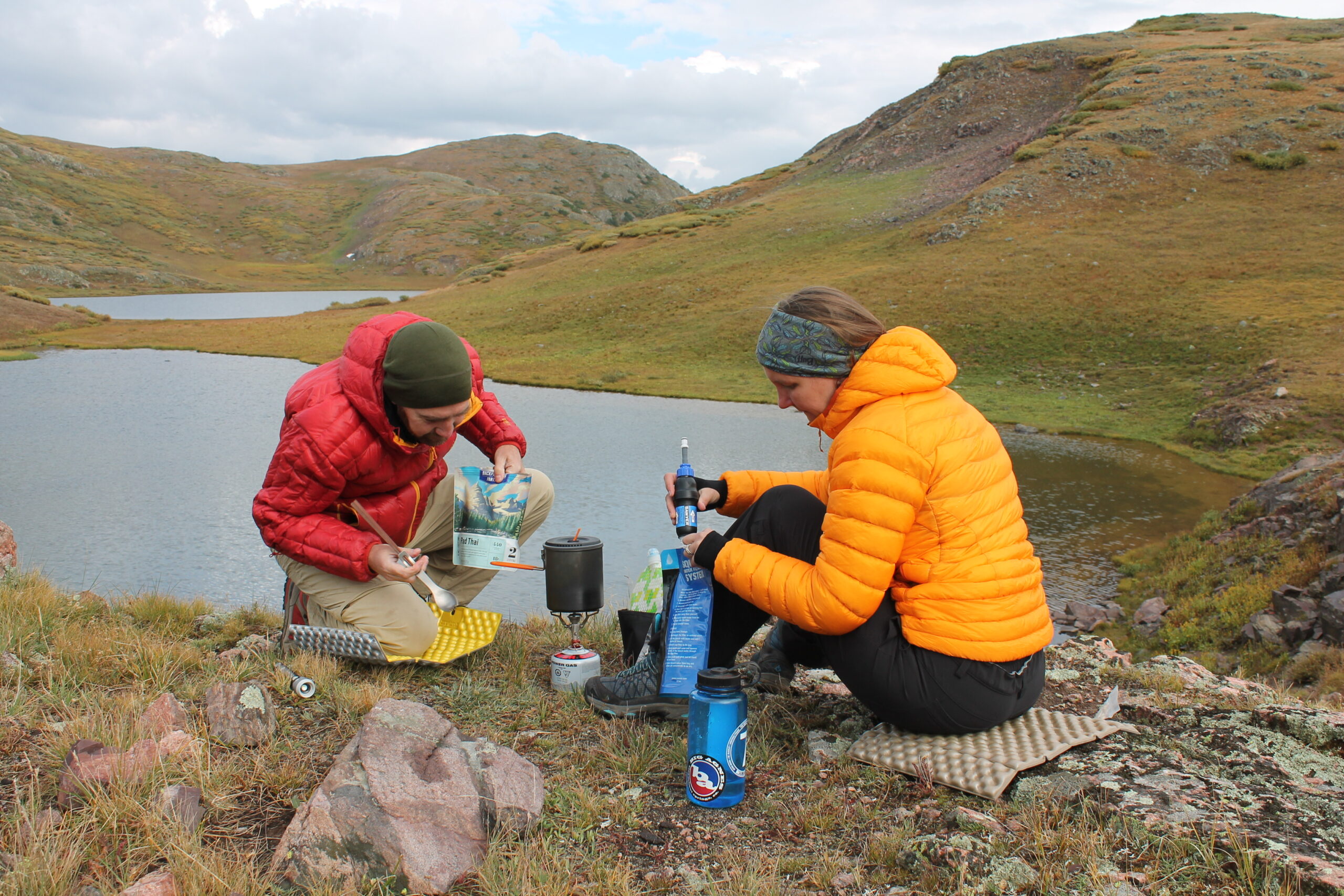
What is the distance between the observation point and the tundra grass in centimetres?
220

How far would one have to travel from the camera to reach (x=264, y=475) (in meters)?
10.1

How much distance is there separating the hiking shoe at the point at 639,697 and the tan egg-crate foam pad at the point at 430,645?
81cm

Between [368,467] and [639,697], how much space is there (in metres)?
1.51

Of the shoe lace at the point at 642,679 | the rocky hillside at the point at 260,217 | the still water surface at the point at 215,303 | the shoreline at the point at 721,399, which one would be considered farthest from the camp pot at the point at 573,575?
the rocky hillside at the point at 260,217

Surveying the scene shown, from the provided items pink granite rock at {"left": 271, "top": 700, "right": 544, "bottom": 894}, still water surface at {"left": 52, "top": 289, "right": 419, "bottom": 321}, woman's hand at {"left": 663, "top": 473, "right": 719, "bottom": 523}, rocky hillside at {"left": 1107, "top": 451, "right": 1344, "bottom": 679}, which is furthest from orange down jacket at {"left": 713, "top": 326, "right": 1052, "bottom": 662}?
still water surface at {"left": 52, "top": 289, "right": 419, "bottom": 321}

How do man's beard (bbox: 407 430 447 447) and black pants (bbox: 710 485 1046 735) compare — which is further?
man's beard (bbox: 407 430 447 447)

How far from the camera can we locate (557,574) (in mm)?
3854

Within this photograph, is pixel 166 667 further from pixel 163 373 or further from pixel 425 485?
pixel 163 373

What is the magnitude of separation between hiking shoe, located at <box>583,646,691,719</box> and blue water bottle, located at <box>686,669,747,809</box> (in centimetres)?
58

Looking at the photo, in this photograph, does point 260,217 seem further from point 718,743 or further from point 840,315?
point 718,743

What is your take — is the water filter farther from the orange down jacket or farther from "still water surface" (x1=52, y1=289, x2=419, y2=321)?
"still water surface" (x1=52, y1=289, x2=419, y2=321)

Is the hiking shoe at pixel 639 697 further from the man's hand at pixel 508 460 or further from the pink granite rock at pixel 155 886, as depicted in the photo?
the pink granite rock at pixel 155 886

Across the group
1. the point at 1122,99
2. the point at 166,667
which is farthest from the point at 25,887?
the point at 1122,99

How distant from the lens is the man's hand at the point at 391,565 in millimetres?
3479
